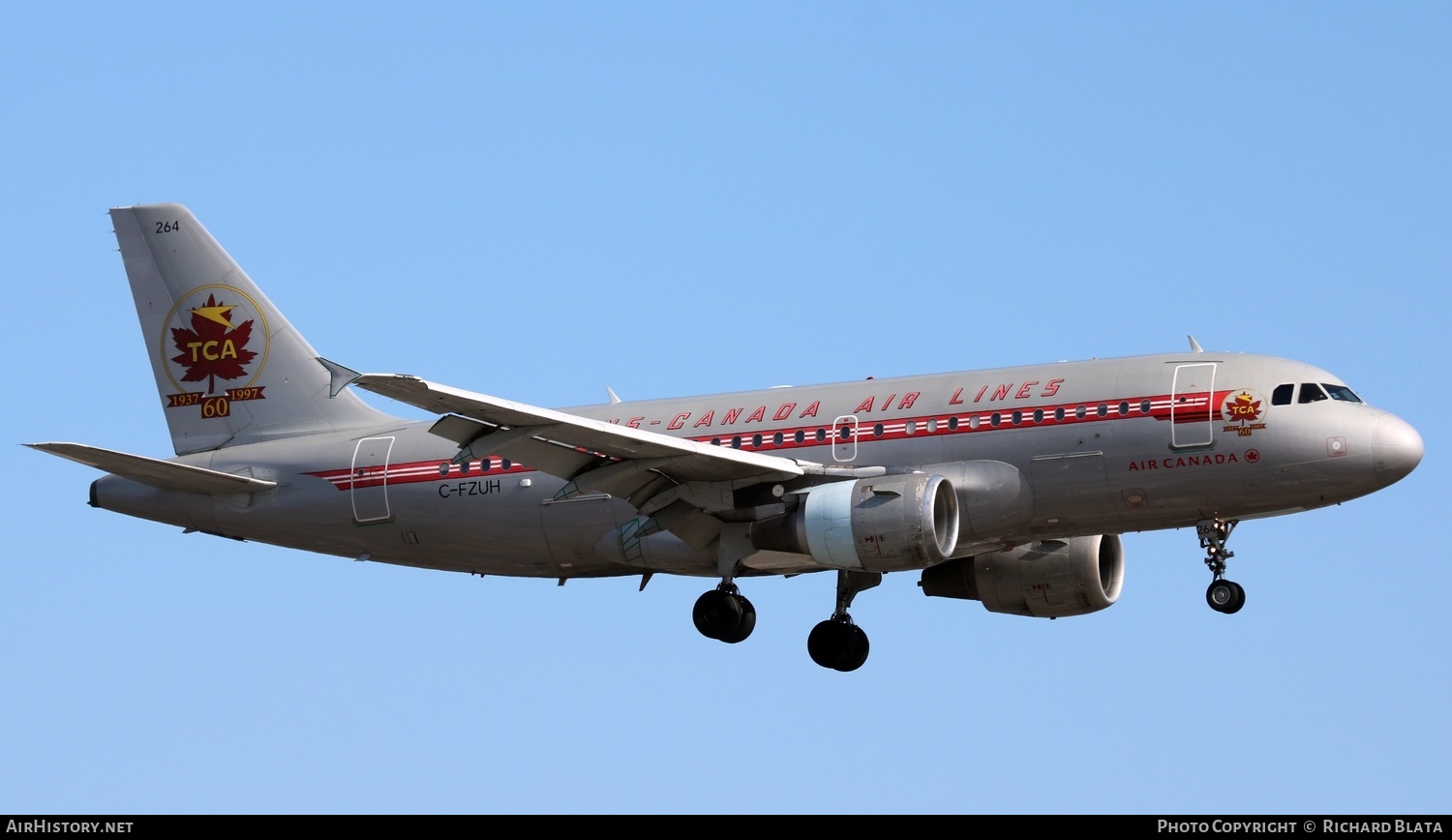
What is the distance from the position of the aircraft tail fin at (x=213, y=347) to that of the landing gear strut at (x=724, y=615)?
361 inches

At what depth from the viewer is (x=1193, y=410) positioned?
126 ft

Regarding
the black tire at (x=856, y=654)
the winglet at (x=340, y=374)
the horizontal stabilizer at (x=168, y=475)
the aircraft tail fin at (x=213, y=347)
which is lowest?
the black tire at (x=856, y=654)

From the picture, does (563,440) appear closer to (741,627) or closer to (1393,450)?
(741,627)

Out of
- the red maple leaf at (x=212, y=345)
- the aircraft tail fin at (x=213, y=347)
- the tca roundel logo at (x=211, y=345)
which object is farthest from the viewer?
the red maple leaf at (x=212, y=345)

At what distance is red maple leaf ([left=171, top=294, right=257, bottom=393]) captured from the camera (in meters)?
46.9

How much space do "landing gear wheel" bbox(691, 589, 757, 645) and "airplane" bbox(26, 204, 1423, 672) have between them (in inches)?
1.7

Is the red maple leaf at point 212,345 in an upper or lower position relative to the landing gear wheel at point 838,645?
upper

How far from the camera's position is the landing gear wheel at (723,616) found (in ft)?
133

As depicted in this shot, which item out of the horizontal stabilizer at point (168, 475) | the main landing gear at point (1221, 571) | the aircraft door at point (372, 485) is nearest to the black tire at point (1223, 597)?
the main landing gear at point (1221, 571)

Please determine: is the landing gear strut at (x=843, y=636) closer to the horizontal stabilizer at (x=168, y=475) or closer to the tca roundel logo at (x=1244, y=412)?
the tca roundel logo at (x=1244, y=412)

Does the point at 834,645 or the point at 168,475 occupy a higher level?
the point at 168,475

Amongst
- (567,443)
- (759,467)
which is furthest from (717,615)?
(567,443)

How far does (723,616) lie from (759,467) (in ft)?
11.0
